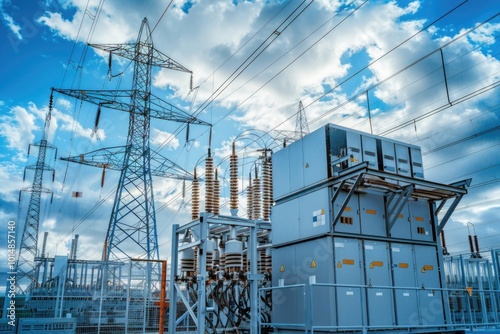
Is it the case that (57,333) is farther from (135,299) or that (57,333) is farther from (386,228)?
(386,228)

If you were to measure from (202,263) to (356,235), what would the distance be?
351 centimetres

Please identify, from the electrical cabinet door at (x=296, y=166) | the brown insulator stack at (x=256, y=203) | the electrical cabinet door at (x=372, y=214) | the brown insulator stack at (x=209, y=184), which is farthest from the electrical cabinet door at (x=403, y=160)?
the brown insulator stack at (x=209, y=184)

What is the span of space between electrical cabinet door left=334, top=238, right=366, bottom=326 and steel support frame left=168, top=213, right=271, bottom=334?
6.33 ft

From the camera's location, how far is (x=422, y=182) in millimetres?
10023

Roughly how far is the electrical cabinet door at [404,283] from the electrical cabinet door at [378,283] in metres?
0.19

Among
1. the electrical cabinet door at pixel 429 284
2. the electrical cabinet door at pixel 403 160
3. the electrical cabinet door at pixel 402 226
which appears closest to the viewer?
the electrical cabinet door at pixel 429 284

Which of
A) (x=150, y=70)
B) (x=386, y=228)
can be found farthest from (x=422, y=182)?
(x=150, y=70)

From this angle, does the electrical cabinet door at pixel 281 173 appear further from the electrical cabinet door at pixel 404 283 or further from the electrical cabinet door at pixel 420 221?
the electrical cabinet door at pixel 420 221

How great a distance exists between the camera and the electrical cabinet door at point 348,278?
9.26m

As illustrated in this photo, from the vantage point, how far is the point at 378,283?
9.90 meters

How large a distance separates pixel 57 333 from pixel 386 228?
9.15 metres

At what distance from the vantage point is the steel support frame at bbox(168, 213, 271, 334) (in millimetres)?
9422

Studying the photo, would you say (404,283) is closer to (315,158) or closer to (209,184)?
(315,158)

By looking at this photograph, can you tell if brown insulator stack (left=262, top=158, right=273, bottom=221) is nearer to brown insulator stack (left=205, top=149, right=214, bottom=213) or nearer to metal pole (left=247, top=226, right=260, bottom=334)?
brown insulator stack (left=205, top=149, right=214, bottom=213)
